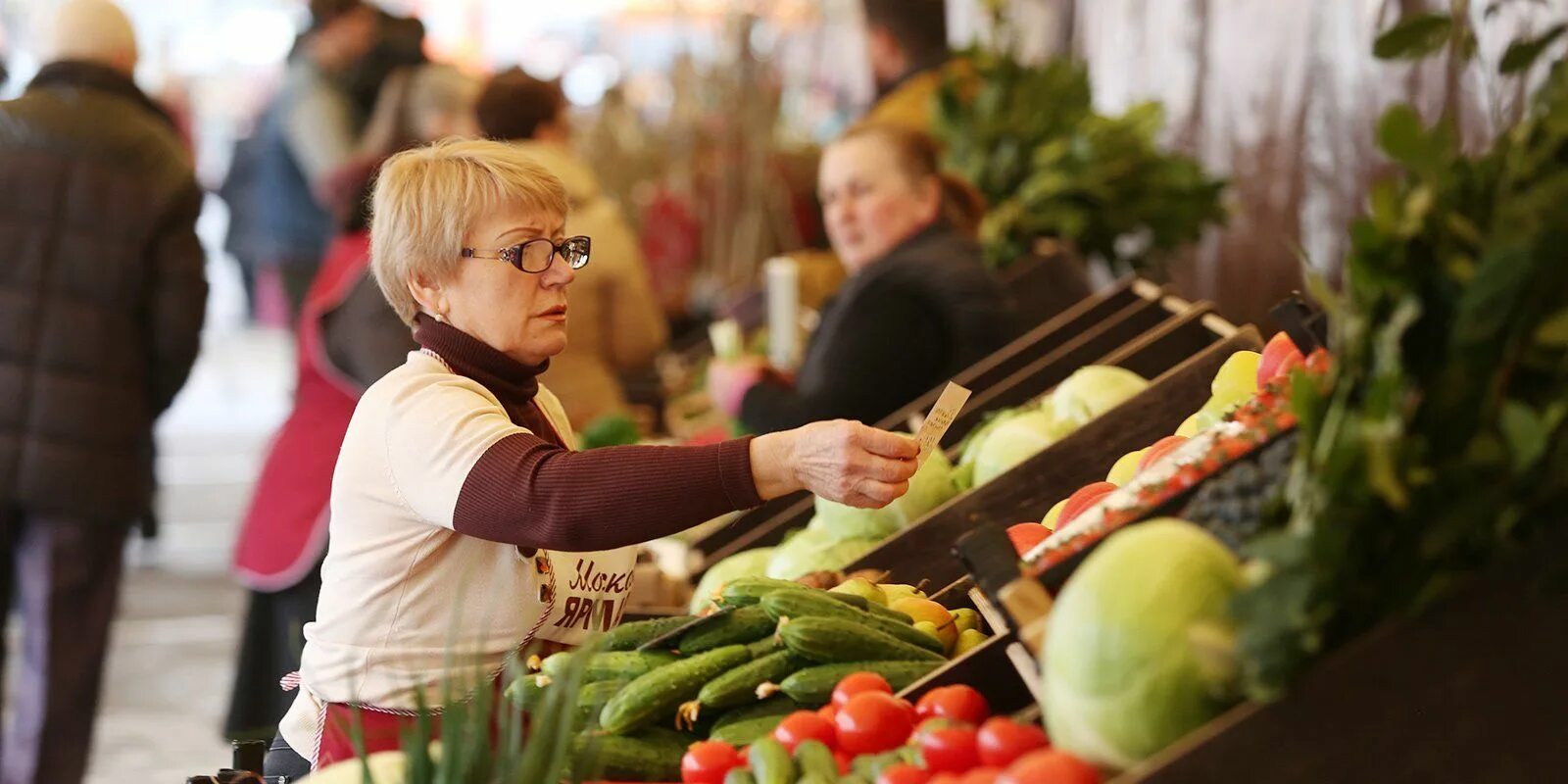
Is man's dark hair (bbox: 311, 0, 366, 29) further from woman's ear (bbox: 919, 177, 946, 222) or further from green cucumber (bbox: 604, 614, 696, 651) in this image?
green cucumber (bbox: 604, 614, 696, 651)

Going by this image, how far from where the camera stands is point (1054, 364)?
3438 millimetres

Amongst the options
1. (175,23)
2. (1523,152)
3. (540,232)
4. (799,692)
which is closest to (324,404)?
(540,232)

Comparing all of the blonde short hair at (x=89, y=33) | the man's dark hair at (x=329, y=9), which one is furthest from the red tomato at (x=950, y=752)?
the man's dark hair at (x=329, y=9)

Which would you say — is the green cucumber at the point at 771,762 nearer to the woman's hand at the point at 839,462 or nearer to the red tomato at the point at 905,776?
the red tomato at the point at 905,776

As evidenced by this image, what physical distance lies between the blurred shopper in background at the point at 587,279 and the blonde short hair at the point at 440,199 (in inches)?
94.3

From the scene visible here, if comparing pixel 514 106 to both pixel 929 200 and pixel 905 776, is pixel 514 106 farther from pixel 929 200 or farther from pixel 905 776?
pixel 905 776

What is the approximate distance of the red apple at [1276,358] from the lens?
226 centimetres

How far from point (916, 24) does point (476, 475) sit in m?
3.63

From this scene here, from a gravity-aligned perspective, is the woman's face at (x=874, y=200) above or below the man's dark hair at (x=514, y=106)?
below

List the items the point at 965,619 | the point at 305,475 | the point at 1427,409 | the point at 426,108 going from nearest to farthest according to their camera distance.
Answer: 1. the point at 1427,409
2. the point at 965,619
3. the point at 305,475
4. the point at 426,108

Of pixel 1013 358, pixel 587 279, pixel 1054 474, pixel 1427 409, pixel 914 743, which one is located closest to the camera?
pixel 1427 409

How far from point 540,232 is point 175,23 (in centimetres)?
1772

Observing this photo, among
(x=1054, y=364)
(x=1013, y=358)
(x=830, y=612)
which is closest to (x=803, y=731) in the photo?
(x=830, y=612)

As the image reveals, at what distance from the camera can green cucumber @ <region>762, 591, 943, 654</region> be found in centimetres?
213
